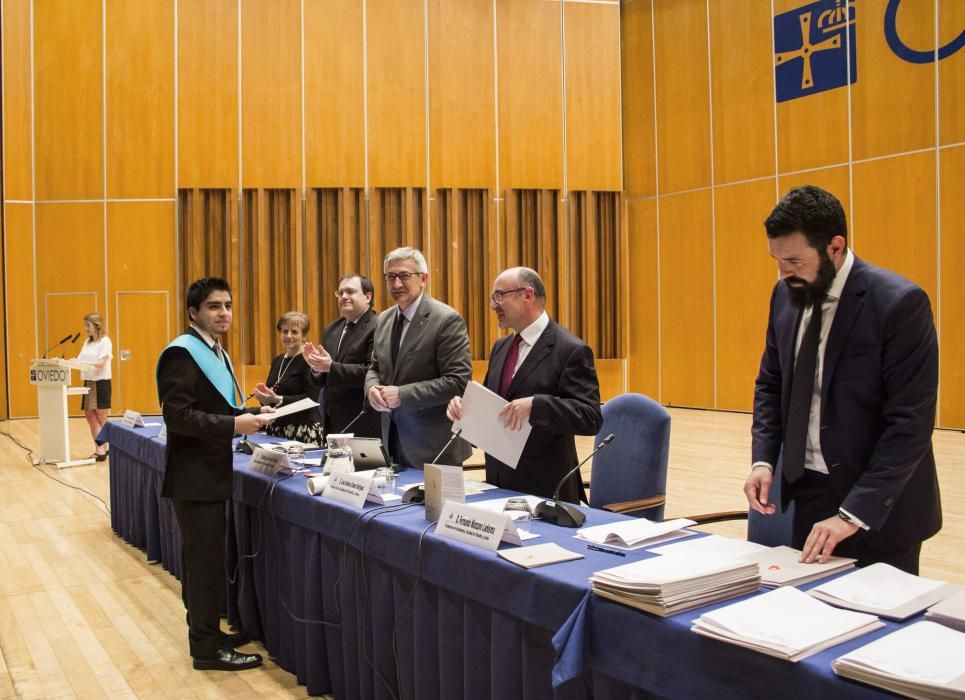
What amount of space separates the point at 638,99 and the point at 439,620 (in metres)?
10.4

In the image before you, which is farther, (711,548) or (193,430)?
(193,430)

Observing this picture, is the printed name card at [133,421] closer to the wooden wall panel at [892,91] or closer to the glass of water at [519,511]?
the glass of water at [519,511]

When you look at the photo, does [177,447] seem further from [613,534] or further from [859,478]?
[859,478]

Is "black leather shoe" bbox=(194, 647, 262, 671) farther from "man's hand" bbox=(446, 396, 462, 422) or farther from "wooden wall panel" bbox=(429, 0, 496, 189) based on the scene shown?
"wooden wall panel" bbox=(429, 0, 496, 189)

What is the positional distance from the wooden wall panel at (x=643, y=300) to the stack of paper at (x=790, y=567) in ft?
31.2

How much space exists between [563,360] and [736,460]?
4.67 m

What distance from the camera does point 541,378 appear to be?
2.80 meters

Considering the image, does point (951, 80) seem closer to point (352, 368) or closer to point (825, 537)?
point (352, 368)

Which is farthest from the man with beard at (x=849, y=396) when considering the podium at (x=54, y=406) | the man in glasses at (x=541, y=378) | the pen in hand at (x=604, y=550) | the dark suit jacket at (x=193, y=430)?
the podium at (x=54, y=406)

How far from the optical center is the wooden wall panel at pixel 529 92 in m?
11.0

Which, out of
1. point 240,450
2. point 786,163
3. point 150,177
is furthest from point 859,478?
point 150,177

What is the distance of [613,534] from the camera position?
6.58 ft

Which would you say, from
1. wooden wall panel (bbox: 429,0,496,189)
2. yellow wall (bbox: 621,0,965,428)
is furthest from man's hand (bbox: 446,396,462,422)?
wooden wall panel (bbox: 429,0,496,189)

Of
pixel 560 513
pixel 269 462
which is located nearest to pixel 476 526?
pixel 560 513
